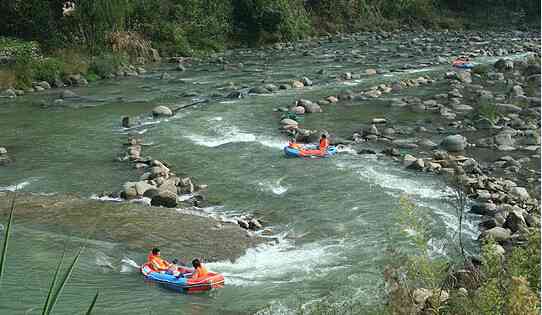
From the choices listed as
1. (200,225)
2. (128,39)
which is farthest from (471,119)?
(128,39)

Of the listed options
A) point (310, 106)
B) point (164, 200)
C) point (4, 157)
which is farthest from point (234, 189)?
point (310, 106)

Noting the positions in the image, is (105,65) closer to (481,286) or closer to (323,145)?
(323,145)

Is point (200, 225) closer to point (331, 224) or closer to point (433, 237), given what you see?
point (331, 224)

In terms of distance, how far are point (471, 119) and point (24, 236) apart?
13.0 m

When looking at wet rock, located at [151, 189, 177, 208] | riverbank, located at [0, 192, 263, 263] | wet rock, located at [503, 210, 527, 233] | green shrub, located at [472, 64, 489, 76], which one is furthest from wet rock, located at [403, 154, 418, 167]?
green shrub, located at [472, 64, 489, 76]

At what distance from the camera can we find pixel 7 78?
2481 centimetres

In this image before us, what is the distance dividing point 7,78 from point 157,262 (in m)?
17.8

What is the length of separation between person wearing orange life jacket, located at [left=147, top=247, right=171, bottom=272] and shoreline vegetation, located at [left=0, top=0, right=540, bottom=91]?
16660 mm

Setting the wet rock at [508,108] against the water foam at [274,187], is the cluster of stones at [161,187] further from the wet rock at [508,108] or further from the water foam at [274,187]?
the wet rock at [508,108]

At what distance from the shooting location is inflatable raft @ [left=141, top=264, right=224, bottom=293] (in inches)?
361

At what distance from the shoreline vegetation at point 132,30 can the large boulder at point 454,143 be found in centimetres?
1587

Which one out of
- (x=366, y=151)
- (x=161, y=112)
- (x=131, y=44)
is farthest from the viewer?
(x=131, y=44)

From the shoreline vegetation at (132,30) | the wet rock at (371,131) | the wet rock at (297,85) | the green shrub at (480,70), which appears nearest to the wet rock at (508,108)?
the wet rock at (371,131)

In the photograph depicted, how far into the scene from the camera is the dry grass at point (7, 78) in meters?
24.5
